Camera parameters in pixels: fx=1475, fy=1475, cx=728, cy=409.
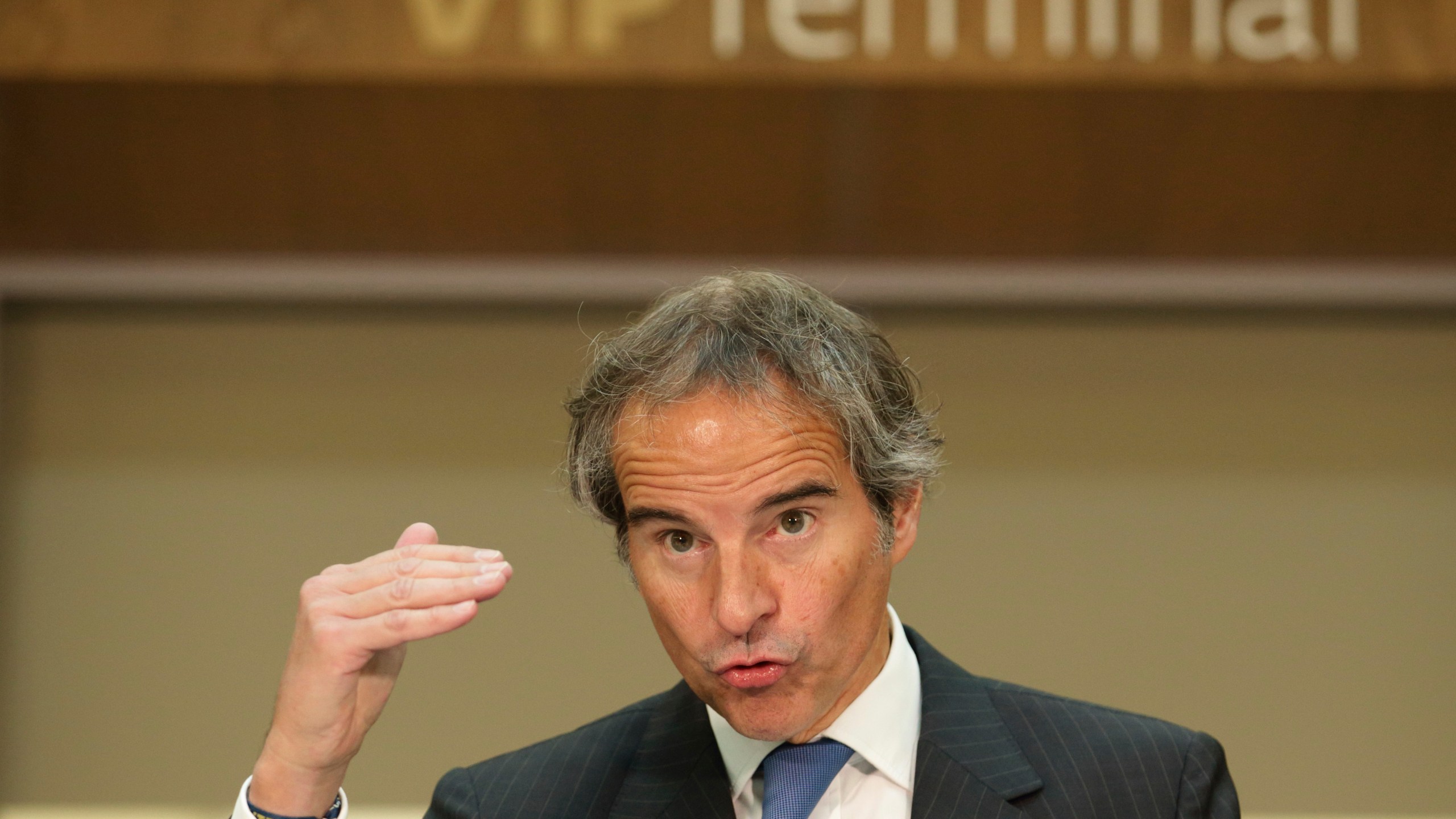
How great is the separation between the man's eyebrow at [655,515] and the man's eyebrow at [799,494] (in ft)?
0.30

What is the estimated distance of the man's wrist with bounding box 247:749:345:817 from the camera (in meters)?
1.81

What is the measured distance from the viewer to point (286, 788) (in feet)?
5.95

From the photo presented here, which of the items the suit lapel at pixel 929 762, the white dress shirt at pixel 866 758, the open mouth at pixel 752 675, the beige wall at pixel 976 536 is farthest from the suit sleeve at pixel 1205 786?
the beige wall at pixel 976 536

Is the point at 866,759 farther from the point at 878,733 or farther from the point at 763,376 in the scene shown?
the point at 763,376

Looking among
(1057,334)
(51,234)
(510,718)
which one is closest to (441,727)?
(510,718)

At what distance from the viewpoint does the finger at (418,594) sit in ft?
5.65

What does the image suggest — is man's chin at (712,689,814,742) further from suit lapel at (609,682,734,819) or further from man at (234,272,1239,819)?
suit lapel at (609,682,734,819)

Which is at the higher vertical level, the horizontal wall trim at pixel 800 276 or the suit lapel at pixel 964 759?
the horizontal wall trim at pixel 800 276

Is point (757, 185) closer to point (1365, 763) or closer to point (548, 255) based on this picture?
point (548, 255)

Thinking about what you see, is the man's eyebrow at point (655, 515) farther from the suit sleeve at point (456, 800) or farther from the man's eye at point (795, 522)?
the suit sleeve at point (456, 800)

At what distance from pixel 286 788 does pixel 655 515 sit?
566 mm

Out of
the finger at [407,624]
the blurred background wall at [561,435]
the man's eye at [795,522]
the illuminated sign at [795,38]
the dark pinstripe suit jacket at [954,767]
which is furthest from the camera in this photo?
the blurred background wall at [561,435]

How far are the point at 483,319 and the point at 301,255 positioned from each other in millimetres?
453

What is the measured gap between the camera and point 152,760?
11.8 ft
